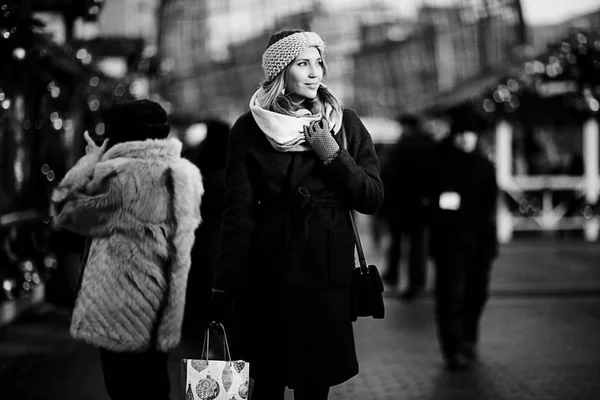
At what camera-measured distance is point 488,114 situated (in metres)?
22.2

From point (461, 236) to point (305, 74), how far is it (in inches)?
172

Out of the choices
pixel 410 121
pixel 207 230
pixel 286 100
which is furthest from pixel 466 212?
pixel 410 121

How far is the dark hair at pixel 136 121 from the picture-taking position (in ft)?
18.4

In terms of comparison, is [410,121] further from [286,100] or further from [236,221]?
[236,221]

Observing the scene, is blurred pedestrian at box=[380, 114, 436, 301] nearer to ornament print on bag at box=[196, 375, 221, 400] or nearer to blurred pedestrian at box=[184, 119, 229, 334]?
blurred pedestrian at box=[184, 119, 229, 334]

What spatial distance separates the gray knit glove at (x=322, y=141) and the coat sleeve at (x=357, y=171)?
3cm

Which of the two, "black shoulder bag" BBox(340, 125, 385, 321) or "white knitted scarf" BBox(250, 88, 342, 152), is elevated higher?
"white knitted scarf" BBox(250, 88, 342, 152)

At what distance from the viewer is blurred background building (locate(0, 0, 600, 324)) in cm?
1036

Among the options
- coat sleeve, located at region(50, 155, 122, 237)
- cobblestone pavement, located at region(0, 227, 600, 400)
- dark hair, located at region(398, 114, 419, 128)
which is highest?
dark hair, located at region(398, 114, 419, 128)

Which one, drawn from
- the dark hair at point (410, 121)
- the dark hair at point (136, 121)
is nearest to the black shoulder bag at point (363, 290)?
the dark hair at point (136, 121)

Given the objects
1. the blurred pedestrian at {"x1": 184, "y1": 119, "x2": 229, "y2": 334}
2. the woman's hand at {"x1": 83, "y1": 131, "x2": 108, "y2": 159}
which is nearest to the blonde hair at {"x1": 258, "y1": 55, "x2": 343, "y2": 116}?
the woman's hand at {"x1": 83, "y1": 131, "x2": 108, "y2": 159}

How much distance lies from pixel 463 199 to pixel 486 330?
2165 mm

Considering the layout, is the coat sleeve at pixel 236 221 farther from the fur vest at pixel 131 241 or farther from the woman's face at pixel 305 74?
the fur vest at pixel 131 241

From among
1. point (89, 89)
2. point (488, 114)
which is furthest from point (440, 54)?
point (89, 89)
